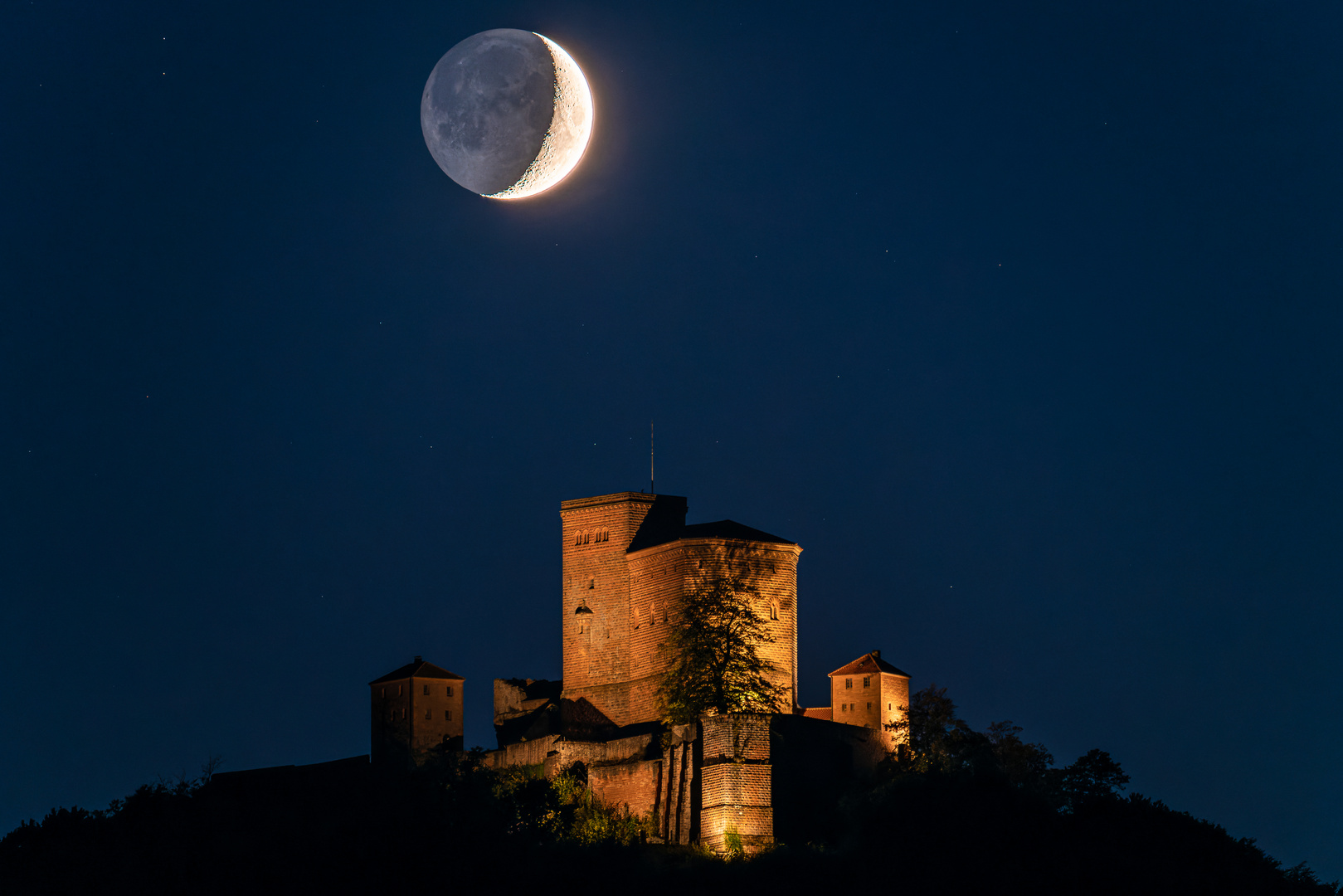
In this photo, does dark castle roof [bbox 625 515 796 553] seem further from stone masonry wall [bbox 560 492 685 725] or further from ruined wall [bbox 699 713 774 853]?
ruined wall [bbox 699 713 774 853]

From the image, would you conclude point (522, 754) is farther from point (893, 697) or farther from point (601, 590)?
point (893, 697)

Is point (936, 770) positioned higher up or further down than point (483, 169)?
further down

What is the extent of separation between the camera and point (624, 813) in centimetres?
6278

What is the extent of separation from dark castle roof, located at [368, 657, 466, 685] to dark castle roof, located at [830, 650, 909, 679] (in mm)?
15940

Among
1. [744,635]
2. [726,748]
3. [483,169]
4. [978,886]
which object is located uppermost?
[483,169]

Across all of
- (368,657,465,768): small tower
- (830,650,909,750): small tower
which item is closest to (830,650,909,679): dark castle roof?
(830,650,909,750): small tower

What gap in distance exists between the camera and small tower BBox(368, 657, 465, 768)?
252 feet

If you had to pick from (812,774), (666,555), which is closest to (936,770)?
(812,774)

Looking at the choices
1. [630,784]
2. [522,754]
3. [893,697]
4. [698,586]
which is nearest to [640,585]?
[698,586]

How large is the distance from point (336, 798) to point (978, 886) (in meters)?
19.8

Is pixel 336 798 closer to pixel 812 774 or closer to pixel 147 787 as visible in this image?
pixel 147 787

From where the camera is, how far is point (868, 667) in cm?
7456

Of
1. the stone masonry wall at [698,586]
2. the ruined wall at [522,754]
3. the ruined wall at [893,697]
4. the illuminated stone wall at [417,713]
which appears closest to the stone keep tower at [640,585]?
the stone masonry wall at [698,586]

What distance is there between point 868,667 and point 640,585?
9919 millimetres
